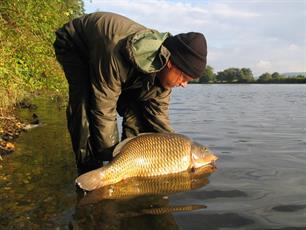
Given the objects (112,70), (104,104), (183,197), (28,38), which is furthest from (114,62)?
(28,38)

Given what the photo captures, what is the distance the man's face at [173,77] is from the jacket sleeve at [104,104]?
1.54 ft

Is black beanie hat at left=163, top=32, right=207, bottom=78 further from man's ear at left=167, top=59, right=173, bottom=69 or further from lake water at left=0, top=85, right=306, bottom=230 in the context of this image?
lake water at left=0, top=85, right=306, bottom=230

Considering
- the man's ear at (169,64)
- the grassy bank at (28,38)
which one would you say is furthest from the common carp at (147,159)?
the grassy bank at (28,38)

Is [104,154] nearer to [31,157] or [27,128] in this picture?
[31,157]

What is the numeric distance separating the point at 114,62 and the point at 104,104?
46cm

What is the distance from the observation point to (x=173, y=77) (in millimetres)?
4590

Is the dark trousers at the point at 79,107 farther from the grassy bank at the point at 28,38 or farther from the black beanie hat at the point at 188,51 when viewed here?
the grassy bank at the point at 28,38

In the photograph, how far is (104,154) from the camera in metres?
4.99

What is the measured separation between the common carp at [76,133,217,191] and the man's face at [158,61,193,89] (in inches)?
30.7

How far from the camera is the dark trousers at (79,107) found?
4.95 metres

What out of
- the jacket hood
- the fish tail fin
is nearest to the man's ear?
the jacket hood

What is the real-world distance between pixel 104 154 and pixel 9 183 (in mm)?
1133

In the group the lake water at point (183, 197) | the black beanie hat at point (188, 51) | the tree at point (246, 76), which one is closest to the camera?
the lake water at point (183, 197)

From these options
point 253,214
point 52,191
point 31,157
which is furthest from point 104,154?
point 31,157
